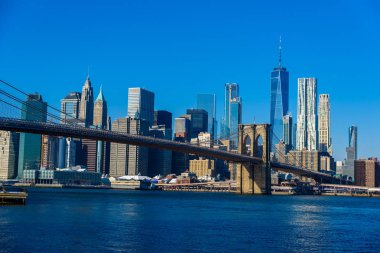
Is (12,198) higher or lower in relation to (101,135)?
lower

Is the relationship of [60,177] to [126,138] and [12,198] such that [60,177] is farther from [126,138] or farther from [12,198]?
[12,198]

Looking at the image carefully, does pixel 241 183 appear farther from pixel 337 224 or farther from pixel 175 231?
pixel 175 231

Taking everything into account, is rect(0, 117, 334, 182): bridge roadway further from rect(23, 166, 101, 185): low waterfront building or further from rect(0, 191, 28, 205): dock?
rect(23, 166, 101, 185): low waterfront building

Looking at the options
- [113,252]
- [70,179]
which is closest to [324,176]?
[70,179]

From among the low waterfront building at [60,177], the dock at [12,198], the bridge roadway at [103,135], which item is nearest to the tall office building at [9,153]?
the low waterfront building at [60,177]

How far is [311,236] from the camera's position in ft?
107

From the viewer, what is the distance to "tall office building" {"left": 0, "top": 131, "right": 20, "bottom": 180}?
195875 millimetres

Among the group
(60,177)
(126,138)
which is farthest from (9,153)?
(126,138)

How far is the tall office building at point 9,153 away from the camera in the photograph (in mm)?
195875

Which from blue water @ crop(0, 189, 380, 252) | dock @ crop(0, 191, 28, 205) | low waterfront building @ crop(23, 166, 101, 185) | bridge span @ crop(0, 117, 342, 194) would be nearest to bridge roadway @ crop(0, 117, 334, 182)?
bridge span @ crop(0, 117, 342, 194)

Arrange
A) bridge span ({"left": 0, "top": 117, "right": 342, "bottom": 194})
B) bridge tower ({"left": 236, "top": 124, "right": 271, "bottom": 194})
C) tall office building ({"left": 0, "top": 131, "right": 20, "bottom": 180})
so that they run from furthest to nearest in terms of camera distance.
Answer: tall office building ({"left": 0, "top": 131, "right": 20, "bottom": 180}) < bridge tower ({"left": 236, "top": 124, "right": 271, "bottom": 194}) < bridge span ({"left": 0, "top": 117, "right": 342, "bottom": 194})

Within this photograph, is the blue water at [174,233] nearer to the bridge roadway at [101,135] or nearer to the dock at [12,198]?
the dock at [12,198]

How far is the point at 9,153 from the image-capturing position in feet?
650

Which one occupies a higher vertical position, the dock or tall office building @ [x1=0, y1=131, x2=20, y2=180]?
tall office building @ [x1=0, y1=131, x2=20, y2=180]
